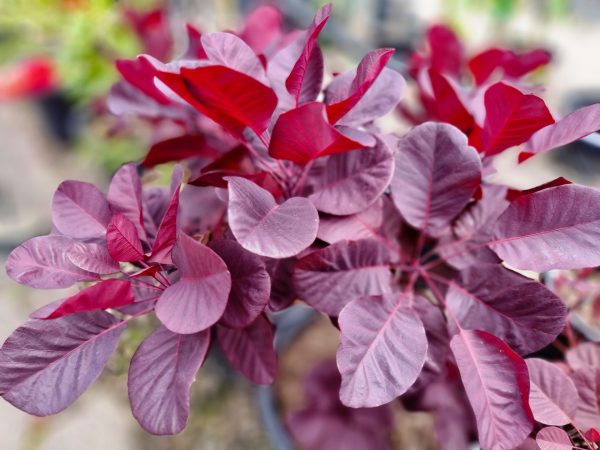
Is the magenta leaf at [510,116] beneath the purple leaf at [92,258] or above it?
above

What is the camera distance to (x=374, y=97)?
52 cm

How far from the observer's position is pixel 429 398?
0.65 m

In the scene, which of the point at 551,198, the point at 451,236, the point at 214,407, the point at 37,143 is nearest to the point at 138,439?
the point at 214,407

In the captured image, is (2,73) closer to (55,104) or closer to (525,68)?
(55,104)

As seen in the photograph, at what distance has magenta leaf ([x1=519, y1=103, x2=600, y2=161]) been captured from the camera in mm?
455

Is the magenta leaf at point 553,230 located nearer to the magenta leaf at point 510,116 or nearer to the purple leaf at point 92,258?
the magenta leaf at point 510,116

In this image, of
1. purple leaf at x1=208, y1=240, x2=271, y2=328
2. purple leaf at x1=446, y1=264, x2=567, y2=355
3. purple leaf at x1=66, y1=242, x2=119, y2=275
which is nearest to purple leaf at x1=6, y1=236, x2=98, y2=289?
purple leaf at x1=66, y1=242, x2=119, y2=275

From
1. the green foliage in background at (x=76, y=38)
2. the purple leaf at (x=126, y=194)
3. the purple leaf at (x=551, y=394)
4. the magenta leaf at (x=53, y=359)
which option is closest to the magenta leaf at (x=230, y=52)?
the purple leaf at (x=126, y=194)

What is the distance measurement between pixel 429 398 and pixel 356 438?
0.70ft

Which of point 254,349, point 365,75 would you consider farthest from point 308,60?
point 254,349

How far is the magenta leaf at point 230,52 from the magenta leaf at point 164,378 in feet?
0.77

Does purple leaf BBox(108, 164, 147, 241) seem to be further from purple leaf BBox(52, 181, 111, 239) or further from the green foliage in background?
the green foliage in background

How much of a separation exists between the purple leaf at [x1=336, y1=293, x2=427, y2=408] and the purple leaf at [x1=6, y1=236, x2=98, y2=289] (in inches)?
8.8

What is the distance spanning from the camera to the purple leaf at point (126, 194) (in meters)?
0.50
